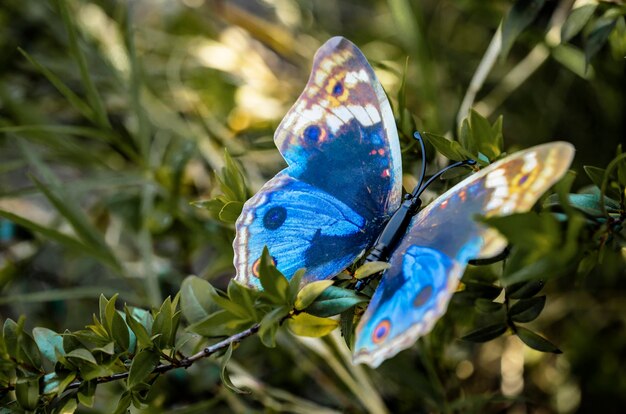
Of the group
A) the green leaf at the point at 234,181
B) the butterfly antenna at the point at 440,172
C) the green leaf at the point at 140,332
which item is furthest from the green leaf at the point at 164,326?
the butterfly antenna at the point at 440,172

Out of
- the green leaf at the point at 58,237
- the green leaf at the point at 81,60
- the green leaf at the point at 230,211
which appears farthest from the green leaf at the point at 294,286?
the green leaf at the point at 81,60

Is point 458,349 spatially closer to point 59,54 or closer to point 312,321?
point 312,321

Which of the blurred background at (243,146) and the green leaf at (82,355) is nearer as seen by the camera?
the green leaf at (82,355)

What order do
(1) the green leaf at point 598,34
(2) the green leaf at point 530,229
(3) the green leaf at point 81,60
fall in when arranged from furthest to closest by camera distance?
(3) the green leaf at point 81,60
(1) the green leaf at point 598,34
(2) the green leaf at point 530,229

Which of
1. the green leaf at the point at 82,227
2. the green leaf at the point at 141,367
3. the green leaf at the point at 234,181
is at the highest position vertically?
the green leaf at the point at 234,181

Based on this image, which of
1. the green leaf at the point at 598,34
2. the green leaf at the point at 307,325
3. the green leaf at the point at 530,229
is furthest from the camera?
the green leaf at the point at 598,34

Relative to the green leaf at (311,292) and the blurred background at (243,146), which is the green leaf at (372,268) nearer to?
the green leaf at (311,292)

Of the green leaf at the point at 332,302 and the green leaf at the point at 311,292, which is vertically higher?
the green leaf at the point at 311,292

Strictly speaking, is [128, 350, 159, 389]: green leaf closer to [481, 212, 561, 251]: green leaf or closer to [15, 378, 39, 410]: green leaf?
[15, 378, 39, 410]: green leaf
